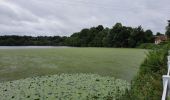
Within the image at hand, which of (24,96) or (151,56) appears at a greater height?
(151,56)

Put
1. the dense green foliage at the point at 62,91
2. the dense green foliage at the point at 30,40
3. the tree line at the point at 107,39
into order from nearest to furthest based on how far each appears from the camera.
→ 1. the dense green foliage at the point at 62,91
2. the dense green foliage at the point at 30,40
3. the tree line at the point at 107,39

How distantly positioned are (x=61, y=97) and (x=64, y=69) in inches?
335

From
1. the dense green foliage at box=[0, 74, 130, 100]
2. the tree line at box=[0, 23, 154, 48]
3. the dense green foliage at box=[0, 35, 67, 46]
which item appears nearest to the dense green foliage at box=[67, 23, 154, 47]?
the tree line at box=[0, 23, 154, 48]

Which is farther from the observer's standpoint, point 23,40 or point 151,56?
point 23,40

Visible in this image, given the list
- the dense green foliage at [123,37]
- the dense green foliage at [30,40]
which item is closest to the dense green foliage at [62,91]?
the dense green foliage at [30,40]

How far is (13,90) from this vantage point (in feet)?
35.5

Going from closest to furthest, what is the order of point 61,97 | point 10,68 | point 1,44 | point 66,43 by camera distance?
Answer: point 61,97
point 10,68
point 1,44
point 66,43

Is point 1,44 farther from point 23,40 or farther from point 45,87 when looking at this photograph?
point 45,87

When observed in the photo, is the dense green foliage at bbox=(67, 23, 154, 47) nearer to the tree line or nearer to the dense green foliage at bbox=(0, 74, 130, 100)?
the tree line

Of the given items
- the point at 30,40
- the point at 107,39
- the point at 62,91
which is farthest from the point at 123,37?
the point at 62,91

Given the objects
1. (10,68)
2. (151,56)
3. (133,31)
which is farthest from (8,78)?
(133,31)

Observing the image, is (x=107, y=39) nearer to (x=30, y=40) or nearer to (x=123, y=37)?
(x=123, y=37)

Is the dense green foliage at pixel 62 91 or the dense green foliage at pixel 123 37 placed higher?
the dense green foliage at pixel 123 37

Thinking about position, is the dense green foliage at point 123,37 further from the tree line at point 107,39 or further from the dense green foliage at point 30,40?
the dense green foliage at point 30,40
